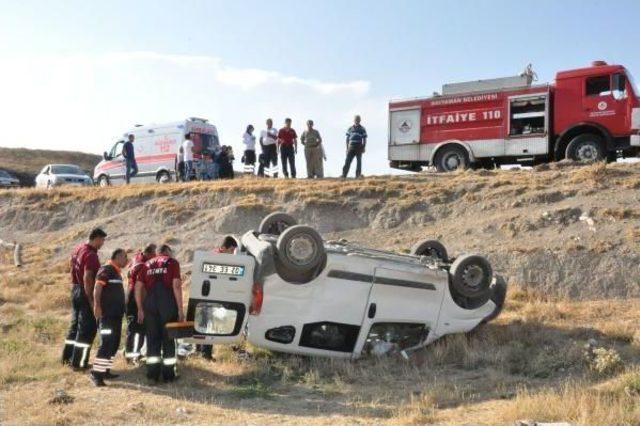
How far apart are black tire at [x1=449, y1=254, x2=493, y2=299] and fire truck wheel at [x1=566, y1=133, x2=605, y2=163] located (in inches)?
396

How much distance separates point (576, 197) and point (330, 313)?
851cm

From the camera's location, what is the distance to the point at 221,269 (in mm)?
7910

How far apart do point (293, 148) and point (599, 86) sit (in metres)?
8.13

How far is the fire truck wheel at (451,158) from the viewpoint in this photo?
19.4m

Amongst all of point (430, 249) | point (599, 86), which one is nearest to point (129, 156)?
point (599, 86)

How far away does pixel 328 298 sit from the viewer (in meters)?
8.23

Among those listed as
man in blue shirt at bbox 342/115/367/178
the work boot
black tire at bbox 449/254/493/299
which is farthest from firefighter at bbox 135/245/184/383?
man in blue shirt at bbox 342/115/367/178

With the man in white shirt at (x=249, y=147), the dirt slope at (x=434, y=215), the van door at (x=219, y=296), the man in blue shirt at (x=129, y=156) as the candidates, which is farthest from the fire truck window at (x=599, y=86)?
the man in blue shirt at (x=129, y=156)

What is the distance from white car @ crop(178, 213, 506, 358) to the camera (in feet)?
26.1

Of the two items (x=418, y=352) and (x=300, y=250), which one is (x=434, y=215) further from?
(x=300, y=250)

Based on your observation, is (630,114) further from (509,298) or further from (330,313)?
(330,313)

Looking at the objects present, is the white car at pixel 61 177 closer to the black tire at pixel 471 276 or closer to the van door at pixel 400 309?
the van door at pixel 400 309

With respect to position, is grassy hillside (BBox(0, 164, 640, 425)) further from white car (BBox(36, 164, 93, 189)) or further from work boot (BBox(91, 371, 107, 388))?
white car (BBox(36, 164, 93, 189))

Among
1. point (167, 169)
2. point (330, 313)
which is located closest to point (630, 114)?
point (330, 313)
